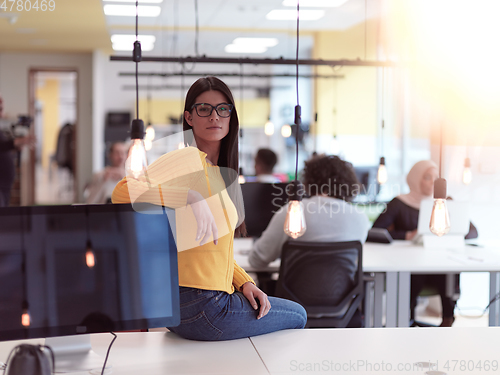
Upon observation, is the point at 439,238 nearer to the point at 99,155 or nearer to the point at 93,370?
the point at 93,370

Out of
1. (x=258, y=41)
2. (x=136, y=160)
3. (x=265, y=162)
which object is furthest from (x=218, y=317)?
(x=258, y=41)

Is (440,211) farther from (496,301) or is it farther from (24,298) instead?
(24,298)

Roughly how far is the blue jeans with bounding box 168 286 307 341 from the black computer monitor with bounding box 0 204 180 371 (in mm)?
166

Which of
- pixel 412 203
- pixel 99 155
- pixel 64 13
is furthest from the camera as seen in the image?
pixel 99 155

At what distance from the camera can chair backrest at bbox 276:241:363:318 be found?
263 cm

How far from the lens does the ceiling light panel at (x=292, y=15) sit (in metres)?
7.26

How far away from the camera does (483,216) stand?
16.5 ft

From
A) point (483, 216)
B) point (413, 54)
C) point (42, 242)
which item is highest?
point (413, 54)

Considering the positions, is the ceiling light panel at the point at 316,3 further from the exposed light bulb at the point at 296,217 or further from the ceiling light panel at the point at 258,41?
the exposed light bulb at the point at 296,217

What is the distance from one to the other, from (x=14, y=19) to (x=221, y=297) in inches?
257

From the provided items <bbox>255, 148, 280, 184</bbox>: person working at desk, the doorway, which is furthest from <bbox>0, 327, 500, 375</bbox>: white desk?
the doorway

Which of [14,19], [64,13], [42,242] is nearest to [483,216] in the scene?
[42,242]

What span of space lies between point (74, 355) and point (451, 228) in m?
2.94

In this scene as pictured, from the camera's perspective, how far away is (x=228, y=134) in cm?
188
